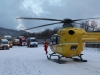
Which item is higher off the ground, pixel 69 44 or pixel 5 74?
pixel 69 44

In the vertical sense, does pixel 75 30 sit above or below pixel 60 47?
above

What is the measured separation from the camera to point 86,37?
1559 cm

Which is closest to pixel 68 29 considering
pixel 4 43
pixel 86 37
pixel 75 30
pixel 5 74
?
pixel 75 30

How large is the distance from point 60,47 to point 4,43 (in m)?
27.0

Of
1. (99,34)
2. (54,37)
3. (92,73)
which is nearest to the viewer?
(92,73)

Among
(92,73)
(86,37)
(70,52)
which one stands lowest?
(92,73)

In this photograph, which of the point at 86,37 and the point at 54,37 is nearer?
the point at 86,37

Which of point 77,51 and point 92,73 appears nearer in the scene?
point 92,73

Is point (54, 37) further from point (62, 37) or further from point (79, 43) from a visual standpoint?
point (79, 43)

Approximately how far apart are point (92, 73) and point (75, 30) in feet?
17.3

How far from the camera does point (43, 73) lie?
11844mm

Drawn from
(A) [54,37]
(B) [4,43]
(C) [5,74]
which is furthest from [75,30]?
(B) [4,43]

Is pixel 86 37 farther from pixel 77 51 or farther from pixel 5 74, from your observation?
pixel 5 74

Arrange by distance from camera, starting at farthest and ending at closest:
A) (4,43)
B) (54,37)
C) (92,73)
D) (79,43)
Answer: (4,43) → (54,37) → (79,43) → (92,73)
